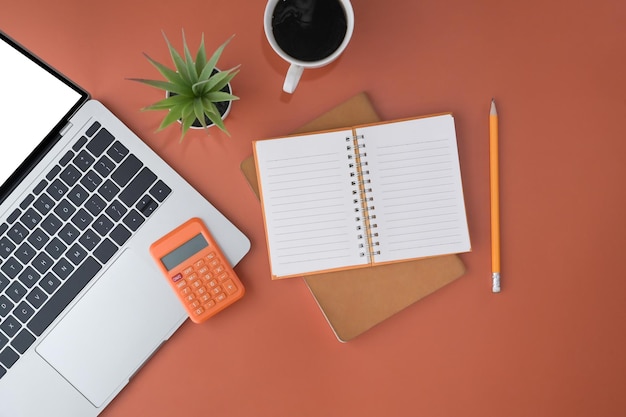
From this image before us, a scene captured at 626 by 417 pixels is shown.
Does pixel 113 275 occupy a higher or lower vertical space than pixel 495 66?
lower

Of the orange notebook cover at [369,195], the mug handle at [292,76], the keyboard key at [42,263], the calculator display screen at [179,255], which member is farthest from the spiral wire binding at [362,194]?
the keyboard key at [42,263]

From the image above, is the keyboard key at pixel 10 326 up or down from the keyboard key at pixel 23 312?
down

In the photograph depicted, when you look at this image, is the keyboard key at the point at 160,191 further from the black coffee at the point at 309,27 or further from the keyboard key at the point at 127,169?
the black coffee at the point at 309,27

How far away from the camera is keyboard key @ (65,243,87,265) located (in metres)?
0.74

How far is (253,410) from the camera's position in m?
0.77

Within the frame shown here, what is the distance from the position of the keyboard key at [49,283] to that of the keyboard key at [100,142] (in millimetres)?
184

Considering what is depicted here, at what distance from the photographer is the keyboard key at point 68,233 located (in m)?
0.74

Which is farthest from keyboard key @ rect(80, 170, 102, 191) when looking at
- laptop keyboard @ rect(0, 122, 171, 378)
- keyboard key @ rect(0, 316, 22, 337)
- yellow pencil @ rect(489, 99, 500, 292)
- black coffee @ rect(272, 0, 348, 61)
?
yellow pencil @ rect(489, 99, 500, 292)

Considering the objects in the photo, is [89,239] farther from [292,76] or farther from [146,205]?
[292,76]

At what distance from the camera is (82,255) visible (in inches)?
29.4

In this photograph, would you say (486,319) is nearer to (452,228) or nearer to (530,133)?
(452,228)

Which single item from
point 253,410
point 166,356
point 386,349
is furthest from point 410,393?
point 166,356

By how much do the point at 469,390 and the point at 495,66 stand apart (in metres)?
0.48

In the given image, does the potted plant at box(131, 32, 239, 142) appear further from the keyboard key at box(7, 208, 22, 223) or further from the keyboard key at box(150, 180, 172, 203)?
the keyboard key at box(7, 208, 22, 223)
